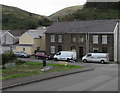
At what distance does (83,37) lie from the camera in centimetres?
4722

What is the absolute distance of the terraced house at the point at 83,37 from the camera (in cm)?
4456

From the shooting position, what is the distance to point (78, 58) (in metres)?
47.8

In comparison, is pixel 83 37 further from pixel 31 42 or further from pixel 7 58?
pixel 7 58

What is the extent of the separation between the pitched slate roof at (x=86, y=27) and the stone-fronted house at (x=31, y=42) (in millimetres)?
4143

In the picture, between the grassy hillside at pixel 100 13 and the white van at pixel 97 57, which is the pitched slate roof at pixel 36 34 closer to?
the white van at pixel 97 57

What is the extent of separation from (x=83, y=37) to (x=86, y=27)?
8.11 ft

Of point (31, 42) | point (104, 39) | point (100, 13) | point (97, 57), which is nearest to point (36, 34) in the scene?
point (31, 42)

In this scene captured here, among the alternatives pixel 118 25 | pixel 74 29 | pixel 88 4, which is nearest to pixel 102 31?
pixel 118 25

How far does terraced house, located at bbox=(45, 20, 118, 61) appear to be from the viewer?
44562 millimetres

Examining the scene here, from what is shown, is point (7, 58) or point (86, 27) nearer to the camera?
point (7, 58)

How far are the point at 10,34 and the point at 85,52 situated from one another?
20.7 metres

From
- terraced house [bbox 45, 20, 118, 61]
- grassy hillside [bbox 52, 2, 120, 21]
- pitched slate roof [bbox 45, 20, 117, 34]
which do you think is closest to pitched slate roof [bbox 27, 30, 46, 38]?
terraced house [bbox 45, 20, 118, 61]

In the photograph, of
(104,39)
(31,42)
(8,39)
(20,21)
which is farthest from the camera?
(20,21)

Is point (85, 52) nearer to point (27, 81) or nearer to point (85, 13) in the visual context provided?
point (27, 81)
